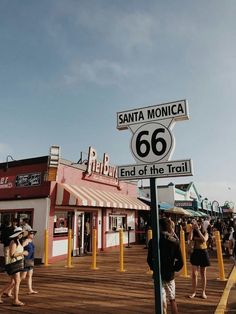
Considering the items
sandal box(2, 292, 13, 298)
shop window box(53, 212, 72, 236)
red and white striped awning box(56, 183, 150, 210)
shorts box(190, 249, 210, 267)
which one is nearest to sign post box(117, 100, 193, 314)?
shorts box(190, 249, 210, 267)

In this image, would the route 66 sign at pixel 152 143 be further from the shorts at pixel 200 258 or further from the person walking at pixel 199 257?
the shorts at pixel 200 258

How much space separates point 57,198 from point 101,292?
6647mm

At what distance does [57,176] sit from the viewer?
44.8 ft

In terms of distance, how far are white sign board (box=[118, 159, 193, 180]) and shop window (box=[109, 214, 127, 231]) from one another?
15.4 m

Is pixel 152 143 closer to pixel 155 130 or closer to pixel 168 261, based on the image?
pixel 155 130

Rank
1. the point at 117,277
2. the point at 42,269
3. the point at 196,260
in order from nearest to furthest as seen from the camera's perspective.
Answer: the point at 196,260 < the point at 117,277 < the point at 42,269

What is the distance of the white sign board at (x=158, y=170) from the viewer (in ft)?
11.3

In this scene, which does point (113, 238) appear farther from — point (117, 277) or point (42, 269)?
point (117, 277)

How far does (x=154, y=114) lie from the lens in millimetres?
3783

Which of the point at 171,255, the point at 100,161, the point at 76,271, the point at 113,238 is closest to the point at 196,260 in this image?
the point at 171,255

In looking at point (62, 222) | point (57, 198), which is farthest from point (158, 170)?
point (62, 222)

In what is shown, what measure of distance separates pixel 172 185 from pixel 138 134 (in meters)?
29.9

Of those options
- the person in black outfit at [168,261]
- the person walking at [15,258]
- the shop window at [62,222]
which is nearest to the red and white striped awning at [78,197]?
the shop window at [62,222]

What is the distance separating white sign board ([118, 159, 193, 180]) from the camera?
11.3 ft
